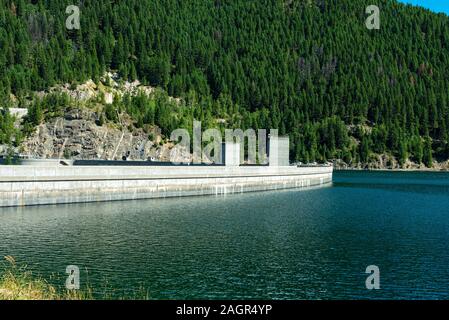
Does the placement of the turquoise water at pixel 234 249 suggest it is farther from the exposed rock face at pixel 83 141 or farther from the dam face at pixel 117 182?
the exposed rock face at pixel 83 141

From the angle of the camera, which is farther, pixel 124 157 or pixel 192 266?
pixel 124 157

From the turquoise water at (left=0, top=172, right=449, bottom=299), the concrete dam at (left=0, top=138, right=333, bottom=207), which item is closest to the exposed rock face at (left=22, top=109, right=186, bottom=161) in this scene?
the concrete dam at (left=0, top=138, right=333, bottom=207)

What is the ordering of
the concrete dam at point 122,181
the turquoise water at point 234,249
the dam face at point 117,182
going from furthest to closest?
the concrete dam at point 122,181 < the dam face at point 117,182 < the turquoise water at point 234,249

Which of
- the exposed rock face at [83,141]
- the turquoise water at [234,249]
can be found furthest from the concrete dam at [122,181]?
the exposed rock face at [83,141]

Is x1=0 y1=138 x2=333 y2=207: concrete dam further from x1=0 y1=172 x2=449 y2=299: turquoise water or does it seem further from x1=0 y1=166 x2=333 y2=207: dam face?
x1=0 y1=172 x2=449 y2=299: turquoise water
